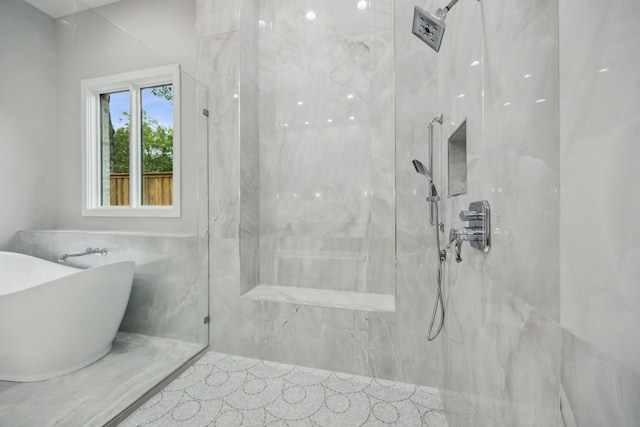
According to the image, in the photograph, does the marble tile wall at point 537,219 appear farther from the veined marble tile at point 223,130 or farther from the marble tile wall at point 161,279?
the marble tile wall at point 161,279

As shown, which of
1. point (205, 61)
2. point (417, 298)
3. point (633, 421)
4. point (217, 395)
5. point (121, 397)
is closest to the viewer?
point (633, 421)

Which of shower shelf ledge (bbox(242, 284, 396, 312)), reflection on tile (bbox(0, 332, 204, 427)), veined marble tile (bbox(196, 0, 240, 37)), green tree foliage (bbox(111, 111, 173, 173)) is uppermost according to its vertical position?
veined marble tile (bbox(196, 0, 240, 37))

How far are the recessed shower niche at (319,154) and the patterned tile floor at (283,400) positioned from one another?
0.52 metres

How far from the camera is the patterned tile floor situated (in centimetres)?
141

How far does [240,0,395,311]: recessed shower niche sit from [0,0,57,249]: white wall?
1086mm

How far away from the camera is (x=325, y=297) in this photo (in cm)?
204

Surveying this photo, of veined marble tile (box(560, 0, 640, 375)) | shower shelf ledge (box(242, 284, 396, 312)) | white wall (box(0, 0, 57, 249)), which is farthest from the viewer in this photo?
shower shelf ledge (box(242, 284, 396, 312))

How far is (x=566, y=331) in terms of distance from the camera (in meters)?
0.44

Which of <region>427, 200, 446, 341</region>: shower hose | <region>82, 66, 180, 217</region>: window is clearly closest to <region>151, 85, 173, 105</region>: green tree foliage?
<region>82, 66, 180, 217</region>: window

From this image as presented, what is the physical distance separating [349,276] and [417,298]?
61 cm

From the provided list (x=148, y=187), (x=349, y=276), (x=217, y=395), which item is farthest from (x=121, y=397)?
(x=349, y=276)

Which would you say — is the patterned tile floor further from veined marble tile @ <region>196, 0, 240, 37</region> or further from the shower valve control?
veined marble tile @ <region>196, 0, 240, 37</region>

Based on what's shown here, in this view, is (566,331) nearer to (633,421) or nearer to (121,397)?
(633,421)

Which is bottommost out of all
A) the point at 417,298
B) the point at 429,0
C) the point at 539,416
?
the point at 417,298
